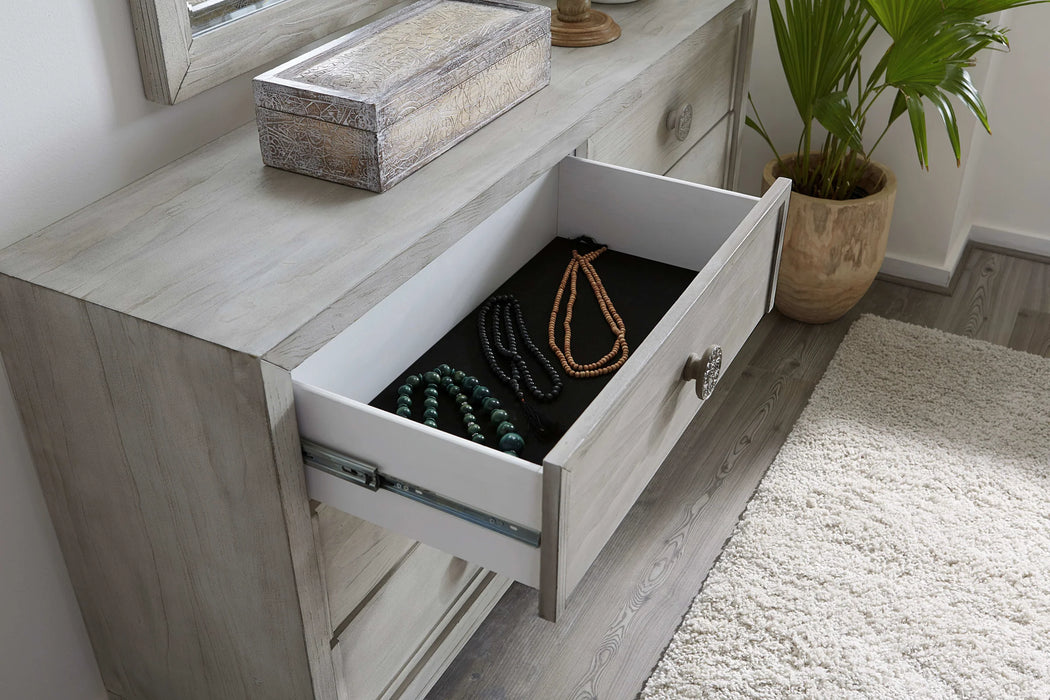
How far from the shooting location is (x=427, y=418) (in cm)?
104

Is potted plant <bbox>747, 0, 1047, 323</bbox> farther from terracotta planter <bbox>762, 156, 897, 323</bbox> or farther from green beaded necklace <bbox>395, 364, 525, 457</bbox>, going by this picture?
green beaded necklace <bbox>395, 364, 525, 457</bbox>

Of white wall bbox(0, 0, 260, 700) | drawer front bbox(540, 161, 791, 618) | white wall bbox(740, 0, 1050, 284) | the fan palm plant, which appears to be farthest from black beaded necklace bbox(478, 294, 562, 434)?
white wall bbox(740, 0, 1050, 284)

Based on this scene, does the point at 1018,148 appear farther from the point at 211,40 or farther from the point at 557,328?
the point at 211,40

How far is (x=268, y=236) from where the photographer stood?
39.9 inches

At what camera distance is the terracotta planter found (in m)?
2.05

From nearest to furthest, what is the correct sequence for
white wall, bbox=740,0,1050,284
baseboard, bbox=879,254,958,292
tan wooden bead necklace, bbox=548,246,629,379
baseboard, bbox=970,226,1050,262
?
tan wooden bead necklace, bbox=548,246,629,379 → white wall, bbox=740,0,1050,284 → baseboard, bbox=879,254,958,292 → baseboard, bbox=970,226,1050,262

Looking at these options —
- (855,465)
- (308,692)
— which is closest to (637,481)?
(308,692)

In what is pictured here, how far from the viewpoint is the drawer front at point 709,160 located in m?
1.78

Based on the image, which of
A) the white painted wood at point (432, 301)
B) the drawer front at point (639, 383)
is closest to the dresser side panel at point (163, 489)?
the white painted wood at point (432, 301)

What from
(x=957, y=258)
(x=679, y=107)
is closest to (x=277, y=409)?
(x=679, y=107)

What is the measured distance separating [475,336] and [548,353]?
0.33ft

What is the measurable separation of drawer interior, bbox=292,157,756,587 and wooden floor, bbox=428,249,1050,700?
1.74ft

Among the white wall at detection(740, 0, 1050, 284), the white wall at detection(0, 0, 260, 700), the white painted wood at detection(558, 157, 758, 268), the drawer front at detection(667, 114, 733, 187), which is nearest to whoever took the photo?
the white wall at detection(0, 0, 260, 700)

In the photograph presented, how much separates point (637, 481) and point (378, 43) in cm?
59
